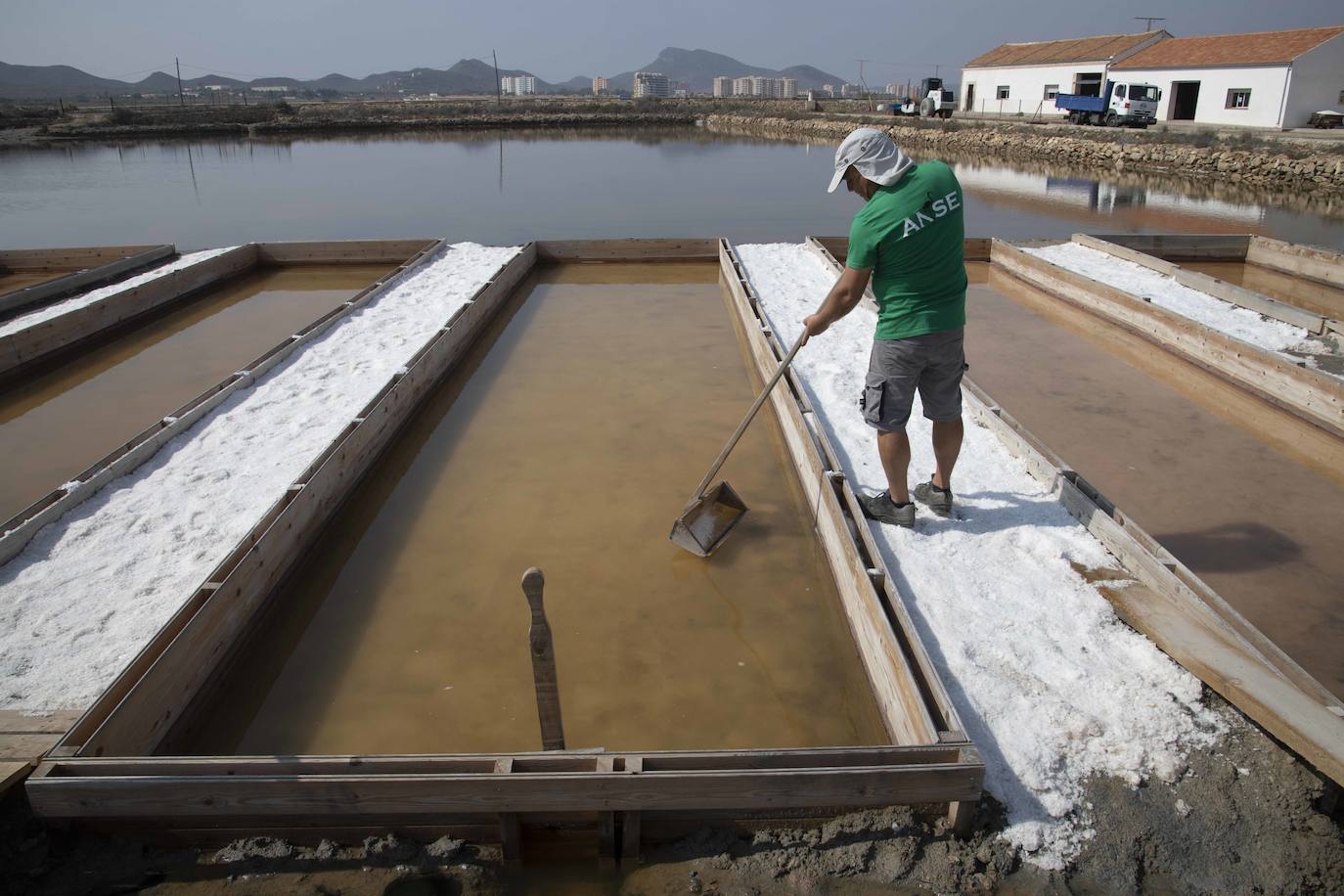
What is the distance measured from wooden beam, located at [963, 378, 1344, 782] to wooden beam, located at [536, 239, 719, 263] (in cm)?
567

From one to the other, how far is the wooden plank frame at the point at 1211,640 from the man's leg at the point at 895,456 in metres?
0.57

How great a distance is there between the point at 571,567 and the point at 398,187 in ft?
40.8

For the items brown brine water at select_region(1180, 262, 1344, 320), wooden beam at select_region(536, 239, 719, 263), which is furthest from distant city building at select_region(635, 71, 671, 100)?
brown brine water at select_region(1180, 262, 1344, 320)

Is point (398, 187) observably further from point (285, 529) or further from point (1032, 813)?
point (1032, 813)

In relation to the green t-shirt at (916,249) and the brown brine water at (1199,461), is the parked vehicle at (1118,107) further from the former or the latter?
the green t-shirt at (916,249)

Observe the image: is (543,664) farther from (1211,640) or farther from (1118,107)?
(1118,107)

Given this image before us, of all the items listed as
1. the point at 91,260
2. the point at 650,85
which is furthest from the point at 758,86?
the point at 91,260

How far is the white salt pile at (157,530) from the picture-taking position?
98.0 inches

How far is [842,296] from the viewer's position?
2693 millimetres

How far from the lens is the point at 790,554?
10.7 ft

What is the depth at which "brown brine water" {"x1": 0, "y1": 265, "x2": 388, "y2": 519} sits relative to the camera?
4.16m

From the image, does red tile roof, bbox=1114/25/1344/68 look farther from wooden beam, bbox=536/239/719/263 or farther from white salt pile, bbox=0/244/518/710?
white salt pile, bbox=0/244/518/710

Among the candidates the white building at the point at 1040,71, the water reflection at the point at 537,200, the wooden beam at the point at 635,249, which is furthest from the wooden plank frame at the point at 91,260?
the white building at the point at 1040,71

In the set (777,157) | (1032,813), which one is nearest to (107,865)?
(1032,813)
